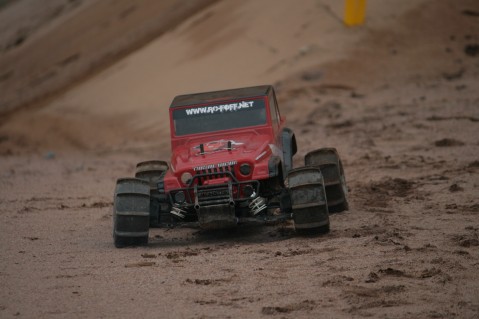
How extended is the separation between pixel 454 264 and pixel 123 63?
23.2 meters

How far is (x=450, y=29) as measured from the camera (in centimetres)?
2556

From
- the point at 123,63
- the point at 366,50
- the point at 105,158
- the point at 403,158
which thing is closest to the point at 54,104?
the point at 123,63

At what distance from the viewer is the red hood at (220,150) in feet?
37.0

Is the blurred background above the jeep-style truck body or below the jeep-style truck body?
above

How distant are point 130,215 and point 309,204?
7.00 feet

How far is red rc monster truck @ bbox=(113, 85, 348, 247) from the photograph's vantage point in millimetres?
10766

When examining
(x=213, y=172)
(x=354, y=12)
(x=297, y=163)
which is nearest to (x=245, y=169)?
(x=213, y=172)

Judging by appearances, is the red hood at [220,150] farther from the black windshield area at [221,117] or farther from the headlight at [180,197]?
the headlight at [180,197]

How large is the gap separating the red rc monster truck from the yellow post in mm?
13569

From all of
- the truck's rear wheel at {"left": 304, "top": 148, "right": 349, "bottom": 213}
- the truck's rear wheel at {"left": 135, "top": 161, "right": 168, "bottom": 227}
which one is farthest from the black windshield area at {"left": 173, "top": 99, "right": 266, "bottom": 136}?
the truck's rear wheel at {"left": 304, "top": 148, "right": 349, "bottom": 213}

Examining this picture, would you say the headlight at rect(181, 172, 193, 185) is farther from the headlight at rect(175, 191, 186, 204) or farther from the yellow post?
the yellow post

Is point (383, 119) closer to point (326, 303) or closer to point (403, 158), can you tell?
point (403, 158)

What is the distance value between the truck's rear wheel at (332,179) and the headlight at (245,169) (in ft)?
4.82

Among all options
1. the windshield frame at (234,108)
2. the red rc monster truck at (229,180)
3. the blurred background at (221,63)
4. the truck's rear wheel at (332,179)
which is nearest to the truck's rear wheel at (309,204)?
the red rc monster truck at (229,180)
